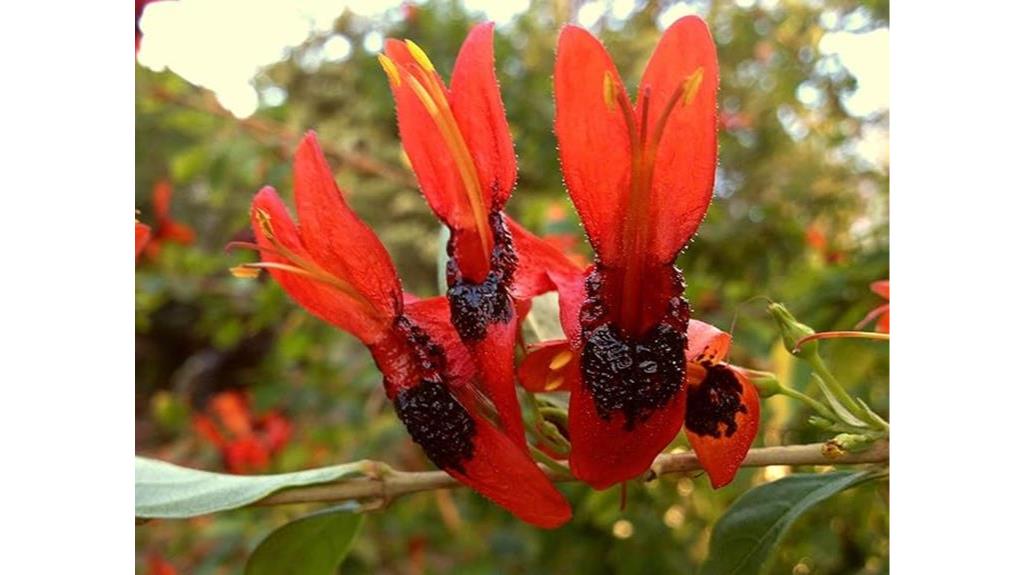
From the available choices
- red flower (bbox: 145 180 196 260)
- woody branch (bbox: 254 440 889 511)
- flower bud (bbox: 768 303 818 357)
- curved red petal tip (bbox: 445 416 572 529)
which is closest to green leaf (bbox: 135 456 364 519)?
woody branch (bbox: 254 440 889 511)

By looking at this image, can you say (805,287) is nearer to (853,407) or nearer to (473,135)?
(853,407)

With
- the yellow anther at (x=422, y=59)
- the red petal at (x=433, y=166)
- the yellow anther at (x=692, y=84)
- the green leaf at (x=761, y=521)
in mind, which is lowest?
the green leaf at (x=761, y=521)

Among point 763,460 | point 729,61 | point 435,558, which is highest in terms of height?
point 729,61

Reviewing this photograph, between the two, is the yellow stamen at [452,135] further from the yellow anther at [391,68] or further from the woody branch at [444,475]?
the woody branch at [444,475]

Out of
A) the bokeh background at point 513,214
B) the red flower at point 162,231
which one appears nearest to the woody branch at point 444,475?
the bokeh background at point 513,214
